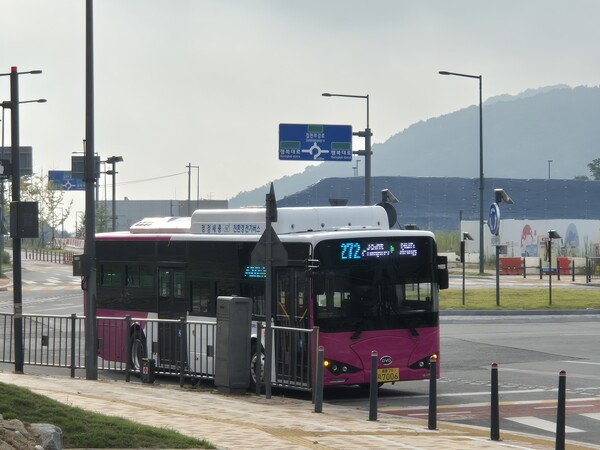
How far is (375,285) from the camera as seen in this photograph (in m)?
19.9

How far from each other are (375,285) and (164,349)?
4429mm

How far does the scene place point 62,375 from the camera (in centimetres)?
2350

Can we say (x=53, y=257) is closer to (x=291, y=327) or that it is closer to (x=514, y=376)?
(x=514, y=376)

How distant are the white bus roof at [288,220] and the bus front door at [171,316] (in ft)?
2.86

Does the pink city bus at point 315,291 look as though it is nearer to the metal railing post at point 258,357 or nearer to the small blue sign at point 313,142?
the metal railing post at point 258,357

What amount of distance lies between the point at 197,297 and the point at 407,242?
4195mm

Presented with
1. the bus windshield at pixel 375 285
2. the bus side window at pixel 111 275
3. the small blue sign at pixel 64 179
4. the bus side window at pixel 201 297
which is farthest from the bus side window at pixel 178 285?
the small blue sign at pixel 64 179

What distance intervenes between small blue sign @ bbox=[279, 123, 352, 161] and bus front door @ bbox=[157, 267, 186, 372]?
29529 mm

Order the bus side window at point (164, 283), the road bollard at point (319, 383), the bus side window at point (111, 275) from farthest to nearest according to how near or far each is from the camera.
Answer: the bus side window at point (111, 275), the bus side window at point (164, 283), the road bollard at point (319, 383)

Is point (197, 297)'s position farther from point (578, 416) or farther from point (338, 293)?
point (578, 416)

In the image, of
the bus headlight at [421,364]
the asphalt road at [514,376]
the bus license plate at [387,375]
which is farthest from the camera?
the bus headlight at [421,364]

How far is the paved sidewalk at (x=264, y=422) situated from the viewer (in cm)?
1341

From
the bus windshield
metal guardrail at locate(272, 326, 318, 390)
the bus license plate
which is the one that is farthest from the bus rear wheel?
the bus license plate

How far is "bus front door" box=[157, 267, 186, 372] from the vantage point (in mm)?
21844
